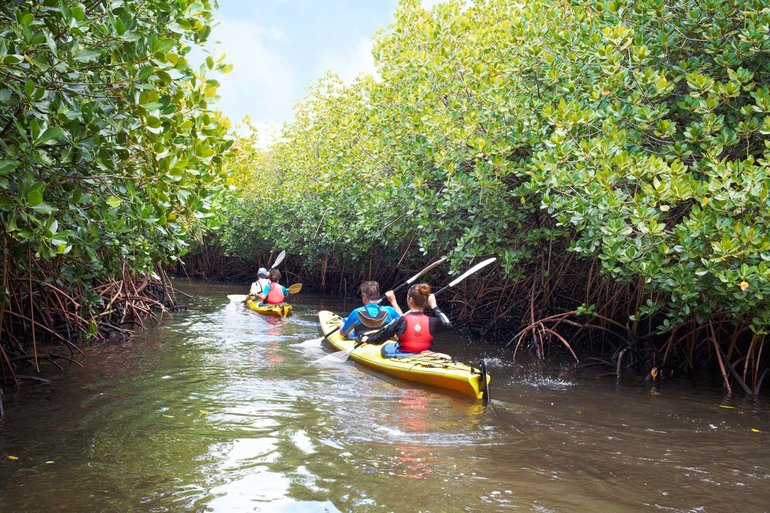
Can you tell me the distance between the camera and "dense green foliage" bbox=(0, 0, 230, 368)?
2.98 metres

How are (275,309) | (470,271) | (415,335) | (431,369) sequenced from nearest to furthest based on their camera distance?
(431,369) < (415,335) < (470,271) < (275,309)

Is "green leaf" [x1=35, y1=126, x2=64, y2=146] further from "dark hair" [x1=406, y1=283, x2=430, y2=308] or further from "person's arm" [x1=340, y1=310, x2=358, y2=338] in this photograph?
"person's arm" [x1=340, y1=310, x2=358, y2=338]

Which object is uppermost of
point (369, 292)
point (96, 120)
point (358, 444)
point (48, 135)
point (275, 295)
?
point (96, 120)

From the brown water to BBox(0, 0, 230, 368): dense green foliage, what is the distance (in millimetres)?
1195

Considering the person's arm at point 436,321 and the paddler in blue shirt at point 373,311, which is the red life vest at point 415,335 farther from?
the paddler in blue shirt at point 373,311

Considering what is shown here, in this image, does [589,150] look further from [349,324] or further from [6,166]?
[6,166]

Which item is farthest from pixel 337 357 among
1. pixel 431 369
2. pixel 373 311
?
pixel 431 369

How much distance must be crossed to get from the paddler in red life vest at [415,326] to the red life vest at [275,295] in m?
5.91

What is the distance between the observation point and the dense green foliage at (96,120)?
298 centimetres

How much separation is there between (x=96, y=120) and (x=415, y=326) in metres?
3.95

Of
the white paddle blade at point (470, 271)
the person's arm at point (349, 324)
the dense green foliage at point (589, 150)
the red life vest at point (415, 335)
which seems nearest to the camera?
the dense green foliage at point (589, 150)

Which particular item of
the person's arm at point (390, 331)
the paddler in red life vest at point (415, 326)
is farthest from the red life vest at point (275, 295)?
the paddler in red life vest at point (415, 326)

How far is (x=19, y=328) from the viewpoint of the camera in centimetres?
660

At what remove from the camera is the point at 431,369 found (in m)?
5.96
